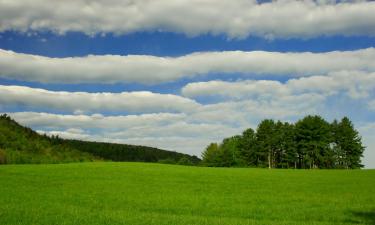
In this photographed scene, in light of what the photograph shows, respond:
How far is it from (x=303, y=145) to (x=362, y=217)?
102 meters

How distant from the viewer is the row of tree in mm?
122938

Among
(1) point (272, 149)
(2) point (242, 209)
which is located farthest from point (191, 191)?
(1) point (272, 149)

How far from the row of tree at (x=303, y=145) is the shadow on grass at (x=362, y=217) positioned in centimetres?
9867

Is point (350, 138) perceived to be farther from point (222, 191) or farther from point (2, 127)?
point (222, 191)


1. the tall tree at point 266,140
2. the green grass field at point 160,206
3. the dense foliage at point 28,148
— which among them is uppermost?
the tall tree at point 266,140

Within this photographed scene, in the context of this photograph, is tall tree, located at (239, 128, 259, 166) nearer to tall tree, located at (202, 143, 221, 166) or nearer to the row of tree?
the row of tree

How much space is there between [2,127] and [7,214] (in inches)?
2584

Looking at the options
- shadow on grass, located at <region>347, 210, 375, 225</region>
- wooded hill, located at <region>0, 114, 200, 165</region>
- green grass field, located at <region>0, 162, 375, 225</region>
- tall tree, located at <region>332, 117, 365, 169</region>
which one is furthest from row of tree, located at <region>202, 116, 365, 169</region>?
shadow on grass, located at <region>347, 210, 375, 225</region>

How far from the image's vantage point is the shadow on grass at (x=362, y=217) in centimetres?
2214

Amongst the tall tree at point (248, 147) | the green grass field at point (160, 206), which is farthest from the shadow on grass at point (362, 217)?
the tall tree at point (248, 147)

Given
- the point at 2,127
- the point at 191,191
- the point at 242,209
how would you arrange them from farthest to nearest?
the point at 2,127, the point at 191,191, the point at 242,209

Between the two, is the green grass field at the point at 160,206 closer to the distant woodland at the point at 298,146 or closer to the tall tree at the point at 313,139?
the distant woodland at the point at 298,146

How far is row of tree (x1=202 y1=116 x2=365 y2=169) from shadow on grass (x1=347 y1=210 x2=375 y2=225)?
324ft

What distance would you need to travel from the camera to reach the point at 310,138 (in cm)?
12294
